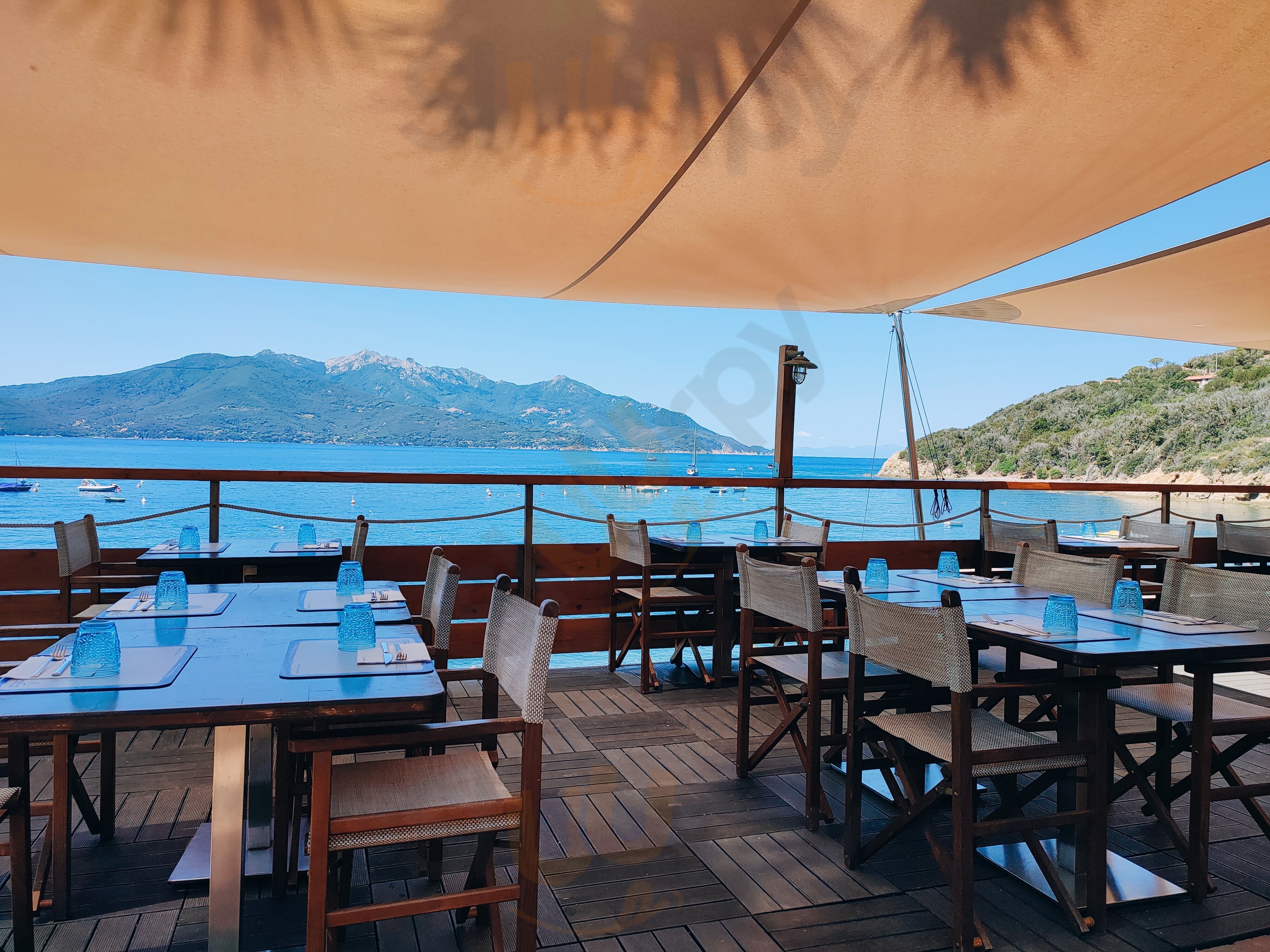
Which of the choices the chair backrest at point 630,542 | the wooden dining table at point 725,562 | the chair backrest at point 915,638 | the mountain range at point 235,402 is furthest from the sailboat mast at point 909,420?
the mountain range at point 235,402

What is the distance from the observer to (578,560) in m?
4.66

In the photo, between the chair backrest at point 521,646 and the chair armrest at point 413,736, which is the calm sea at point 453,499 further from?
the chair armrest at point 413,736

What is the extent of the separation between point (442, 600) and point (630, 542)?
2047 millimetres

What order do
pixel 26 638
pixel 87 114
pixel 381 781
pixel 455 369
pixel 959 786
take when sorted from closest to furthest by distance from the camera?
pixel 381 781 → pixel 959 786 → pixel 87 114 → pixel 26 638 → pixel 455 369

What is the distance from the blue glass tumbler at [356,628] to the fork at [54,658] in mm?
514

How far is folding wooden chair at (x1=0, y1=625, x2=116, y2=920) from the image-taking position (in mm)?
1875

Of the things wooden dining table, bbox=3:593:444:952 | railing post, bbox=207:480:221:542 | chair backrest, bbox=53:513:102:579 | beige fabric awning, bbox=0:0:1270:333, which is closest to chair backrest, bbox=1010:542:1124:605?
beige fabric awning, bbox=0:0:1270:333

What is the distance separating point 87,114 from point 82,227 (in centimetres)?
104

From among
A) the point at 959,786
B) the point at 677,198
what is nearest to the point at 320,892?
the point at 959,786

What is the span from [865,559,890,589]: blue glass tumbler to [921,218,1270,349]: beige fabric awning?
6.36 feet

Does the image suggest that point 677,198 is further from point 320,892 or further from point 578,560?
point 320,892

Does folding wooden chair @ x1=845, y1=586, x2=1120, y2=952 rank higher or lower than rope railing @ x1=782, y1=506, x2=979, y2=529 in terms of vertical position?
lower

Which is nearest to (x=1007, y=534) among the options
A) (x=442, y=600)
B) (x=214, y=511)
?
(x=442, y=600)

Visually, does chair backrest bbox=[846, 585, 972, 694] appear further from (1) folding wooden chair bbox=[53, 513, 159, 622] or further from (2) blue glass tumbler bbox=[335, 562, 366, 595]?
(1) folding wooden chair bbox=[53, 513, 159, 622]
